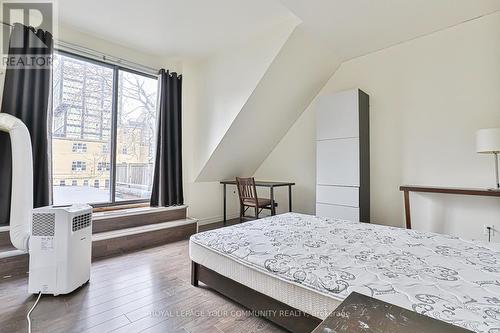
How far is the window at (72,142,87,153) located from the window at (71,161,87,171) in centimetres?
15

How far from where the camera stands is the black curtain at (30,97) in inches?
95.5

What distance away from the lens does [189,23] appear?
9.16 feet

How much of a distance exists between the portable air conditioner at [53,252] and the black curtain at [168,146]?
172 centimetres

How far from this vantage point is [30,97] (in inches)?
101

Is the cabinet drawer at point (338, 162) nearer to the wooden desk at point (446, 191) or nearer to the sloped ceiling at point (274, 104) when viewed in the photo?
→ the wooden desk at point (446, 191)

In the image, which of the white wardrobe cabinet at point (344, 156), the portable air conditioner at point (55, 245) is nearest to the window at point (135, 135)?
the portable air conditioner at point (55, 245)

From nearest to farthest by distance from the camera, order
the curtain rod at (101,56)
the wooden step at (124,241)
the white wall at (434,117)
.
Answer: the wooden step at (124,241), the white wall at (434,117), the curtain rod at (101,56)

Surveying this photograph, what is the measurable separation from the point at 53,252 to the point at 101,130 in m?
1.98

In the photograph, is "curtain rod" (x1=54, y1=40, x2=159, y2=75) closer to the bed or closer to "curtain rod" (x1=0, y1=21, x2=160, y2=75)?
"curtain rod" (x1=0, y1=21, x2=160, y2=75)

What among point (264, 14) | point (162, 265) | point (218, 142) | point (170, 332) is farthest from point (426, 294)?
point (218, 142)

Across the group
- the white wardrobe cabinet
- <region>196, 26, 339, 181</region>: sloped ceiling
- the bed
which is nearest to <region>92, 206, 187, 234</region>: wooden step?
<region>196, 26, 339, 181</region>: sloped ceiling

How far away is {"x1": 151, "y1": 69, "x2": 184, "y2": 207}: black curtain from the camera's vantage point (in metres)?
3.61

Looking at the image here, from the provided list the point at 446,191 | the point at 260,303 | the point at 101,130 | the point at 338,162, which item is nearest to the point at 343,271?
the point at 260,303

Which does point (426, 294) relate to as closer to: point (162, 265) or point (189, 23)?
point (162, 265)
